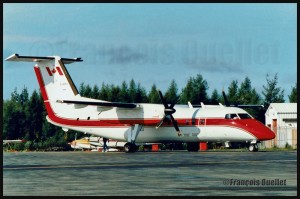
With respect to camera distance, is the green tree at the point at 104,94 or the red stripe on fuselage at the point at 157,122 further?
the green tree at the point at 104,94

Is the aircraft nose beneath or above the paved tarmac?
above

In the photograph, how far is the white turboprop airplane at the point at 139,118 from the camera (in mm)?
56531

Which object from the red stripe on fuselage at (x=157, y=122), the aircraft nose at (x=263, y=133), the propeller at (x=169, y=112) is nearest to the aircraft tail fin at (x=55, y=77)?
the red stripe on fuselage at (x=157, y=122)

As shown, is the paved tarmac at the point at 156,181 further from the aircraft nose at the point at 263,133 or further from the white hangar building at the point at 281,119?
the white hangar building at the point at 281,119

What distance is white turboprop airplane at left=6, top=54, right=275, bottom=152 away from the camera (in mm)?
56531

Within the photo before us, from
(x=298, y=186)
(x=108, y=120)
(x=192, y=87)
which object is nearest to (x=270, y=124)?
(x=192, y=87)

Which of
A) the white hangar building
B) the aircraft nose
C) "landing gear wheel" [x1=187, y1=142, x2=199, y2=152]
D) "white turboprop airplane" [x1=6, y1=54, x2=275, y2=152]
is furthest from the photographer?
the white hangar building

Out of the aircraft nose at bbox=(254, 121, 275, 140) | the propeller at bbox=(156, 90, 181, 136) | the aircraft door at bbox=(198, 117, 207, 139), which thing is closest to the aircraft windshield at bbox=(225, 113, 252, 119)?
the aircraft nose at bbox=(254, 121, 275, 140)

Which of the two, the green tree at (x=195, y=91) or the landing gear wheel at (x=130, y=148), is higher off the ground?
the green tree at (x=195, y=91)

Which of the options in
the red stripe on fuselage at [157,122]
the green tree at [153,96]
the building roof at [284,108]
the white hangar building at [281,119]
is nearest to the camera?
the red stripe on fuselage at [157,122]

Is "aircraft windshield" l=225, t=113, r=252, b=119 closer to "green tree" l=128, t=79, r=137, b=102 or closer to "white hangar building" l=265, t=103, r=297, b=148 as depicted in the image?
"white hangar building" l=265, t=103, r=297, b=148

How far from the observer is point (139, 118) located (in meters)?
59.1

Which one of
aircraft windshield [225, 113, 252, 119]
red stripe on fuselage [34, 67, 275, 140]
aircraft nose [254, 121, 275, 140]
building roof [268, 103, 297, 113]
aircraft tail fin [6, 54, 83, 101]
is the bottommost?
aircraft nose [254, 121, 275, 140]

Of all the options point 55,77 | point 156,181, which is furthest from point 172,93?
point 156,181
